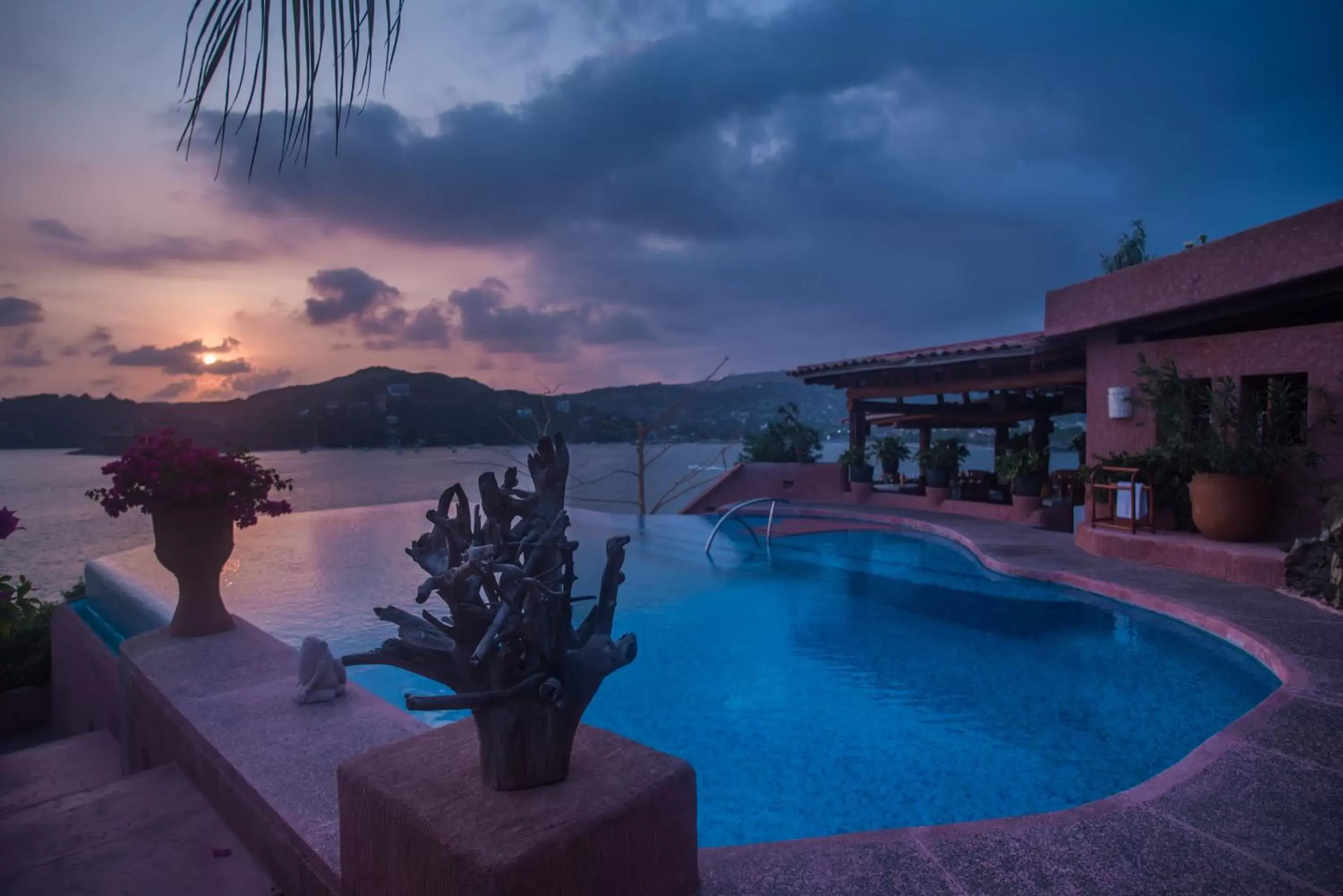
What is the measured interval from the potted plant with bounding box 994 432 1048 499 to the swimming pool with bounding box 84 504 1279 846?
213 centimetres

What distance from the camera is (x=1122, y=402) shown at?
9.06m

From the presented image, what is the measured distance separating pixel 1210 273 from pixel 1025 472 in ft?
15.1

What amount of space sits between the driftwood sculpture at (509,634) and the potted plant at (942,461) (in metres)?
12.7

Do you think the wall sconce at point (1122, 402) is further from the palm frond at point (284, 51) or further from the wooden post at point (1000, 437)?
the palm frond at point (284, 51)

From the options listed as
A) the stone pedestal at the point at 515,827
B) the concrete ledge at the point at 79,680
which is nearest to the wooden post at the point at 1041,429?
the stone pedestal at the point at 515,827

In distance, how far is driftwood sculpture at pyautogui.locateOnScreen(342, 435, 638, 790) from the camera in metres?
1.82

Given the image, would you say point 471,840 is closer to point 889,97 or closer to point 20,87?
point 20,87

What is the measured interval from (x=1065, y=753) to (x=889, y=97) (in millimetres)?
12569

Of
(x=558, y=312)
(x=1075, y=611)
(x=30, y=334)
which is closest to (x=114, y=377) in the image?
(x=30, y=334)

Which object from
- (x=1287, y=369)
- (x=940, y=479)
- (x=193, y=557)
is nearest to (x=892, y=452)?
(x=940, y=479)

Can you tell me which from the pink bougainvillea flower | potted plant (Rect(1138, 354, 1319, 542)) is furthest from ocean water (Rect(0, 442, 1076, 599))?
potted plant (Rect(1138, 354, 1319, 542))

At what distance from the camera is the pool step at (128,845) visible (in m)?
2.58

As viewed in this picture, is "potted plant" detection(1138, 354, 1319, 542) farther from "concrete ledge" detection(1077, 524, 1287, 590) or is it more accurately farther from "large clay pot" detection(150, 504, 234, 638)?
"large clay pot" detection(150, 504, 234, 638)

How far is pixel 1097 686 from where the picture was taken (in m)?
5.55
